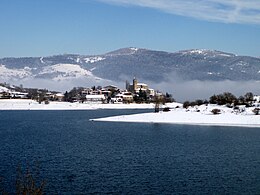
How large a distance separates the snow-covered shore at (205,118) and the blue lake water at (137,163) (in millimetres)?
11477

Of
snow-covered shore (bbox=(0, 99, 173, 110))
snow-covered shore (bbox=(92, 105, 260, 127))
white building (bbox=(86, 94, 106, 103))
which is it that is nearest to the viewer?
snow-covered shore (bbox=(92, 105, 260, 127))

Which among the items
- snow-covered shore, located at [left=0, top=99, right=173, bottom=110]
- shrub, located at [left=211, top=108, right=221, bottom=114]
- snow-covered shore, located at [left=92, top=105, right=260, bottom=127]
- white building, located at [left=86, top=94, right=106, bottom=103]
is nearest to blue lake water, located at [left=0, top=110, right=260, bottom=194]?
snow-covered shore, located at [left=92, top=105, right=260, bottom=127]

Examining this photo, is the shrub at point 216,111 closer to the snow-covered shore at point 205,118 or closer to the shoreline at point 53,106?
the snow-covered shore at point 205,118

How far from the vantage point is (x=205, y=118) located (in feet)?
158

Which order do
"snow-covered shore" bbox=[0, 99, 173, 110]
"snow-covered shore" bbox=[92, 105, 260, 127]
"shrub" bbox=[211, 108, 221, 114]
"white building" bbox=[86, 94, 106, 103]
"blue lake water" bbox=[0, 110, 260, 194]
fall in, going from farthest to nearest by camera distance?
"white building" bbox=[86, 94, 106, 103]
"snow-covered shore" bbox=[0, 99, 173, 110]
"shrub" bbox=[211, 108, 221, 114]
"snow-covered shore" bbox=[92, 105, 260, 127]
"blue lake water" bbox=[0, 110, 260, 194]

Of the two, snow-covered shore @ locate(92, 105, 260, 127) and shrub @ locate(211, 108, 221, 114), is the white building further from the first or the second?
shrub @ locate(211, 108, 221, 114)

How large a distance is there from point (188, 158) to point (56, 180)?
26.9 ft

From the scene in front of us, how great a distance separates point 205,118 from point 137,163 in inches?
1089

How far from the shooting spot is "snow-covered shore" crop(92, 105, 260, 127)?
45156 millimetres

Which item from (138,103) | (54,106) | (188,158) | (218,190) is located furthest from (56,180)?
(138,103)

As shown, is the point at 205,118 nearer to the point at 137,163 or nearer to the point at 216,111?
the point at 216,111

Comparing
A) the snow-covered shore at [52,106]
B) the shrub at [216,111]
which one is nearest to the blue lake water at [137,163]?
the shrub at [216,111]

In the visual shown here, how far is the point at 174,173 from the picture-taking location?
19.4m

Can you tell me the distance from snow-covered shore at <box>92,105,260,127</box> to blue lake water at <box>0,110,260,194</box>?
1148cm
